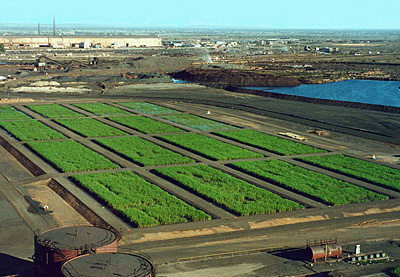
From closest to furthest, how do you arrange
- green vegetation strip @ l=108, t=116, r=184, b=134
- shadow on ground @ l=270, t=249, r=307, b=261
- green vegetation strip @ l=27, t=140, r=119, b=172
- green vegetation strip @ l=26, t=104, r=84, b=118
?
shadow on ground @ l=270, t=249, r=307, b=261 → green vegetation strip @ l=27, t=140, r=119, b=172 → green vegetation strip @ l=108, t=116, r=184, b=134 → green vegetation strip @ l=26, t=104, r=84, b=118

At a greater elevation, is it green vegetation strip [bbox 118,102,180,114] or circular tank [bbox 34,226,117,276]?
circular tank [bbox 34,226,117,276]

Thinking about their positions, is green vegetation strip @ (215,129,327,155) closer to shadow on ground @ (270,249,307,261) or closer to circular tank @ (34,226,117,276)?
shadow on ground @ (270,249,307,261)

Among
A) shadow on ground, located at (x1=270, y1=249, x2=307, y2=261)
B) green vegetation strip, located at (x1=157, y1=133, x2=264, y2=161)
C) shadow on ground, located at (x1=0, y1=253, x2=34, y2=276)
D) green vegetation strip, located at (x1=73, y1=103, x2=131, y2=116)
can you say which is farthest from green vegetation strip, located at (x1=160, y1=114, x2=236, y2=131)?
shadow on ground, located at (x1=0, y1=253, x2=34, y2=276)

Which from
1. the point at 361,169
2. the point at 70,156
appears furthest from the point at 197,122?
the point at 361,169

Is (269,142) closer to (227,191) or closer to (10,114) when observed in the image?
(227,191)

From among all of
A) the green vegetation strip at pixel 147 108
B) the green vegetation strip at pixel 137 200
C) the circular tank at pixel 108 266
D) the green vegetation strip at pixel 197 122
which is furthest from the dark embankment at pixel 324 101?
the circular tank at pixel 108 266
